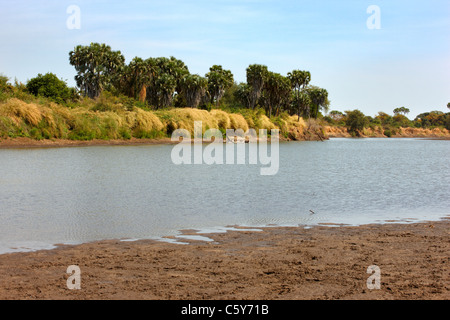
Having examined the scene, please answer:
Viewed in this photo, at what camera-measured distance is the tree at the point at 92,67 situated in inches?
3091

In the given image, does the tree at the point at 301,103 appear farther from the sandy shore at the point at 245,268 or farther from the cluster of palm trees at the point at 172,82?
the sandy shore at the point at 245,268

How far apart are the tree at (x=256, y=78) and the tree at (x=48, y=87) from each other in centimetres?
3466

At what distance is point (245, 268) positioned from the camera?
283 inches

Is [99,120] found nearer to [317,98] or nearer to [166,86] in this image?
[166,86]

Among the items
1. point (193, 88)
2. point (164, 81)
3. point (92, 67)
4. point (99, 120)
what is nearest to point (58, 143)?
point (99, 120)

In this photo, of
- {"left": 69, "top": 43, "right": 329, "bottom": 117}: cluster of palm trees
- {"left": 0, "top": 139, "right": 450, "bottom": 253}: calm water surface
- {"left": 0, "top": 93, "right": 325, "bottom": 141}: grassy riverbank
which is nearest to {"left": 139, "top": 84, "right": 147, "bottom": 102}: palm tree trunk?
{"left": 69, "top": 43, "right": 329, "bottom": 117}: cluster of palm trees

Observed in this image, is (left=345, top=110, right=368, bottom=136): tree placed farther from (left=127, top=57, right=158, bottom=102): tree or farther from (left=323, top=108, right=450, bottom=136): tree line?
(left=127, top=57, right=158, bottom=102): tree

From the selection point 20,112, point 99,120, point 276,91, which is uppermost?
point 276,91

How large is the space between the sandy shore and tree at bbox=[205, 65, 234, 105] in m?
68.5

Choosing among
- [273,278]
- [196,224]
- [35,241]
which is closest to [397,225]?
[196,224]

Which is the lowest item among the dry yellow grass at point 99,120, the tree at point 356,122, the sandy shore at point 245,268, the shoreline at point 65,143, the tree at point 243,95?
the sandy shore at point 245,268

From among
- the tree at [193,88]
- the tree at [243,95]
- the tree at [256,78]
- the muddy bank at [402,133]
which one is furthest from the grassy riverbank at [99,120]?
the muddy bank at [402,133]

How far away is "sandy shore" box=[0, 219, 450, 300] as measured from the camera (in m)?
6.02

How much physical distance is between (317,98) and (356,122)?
37774mm
